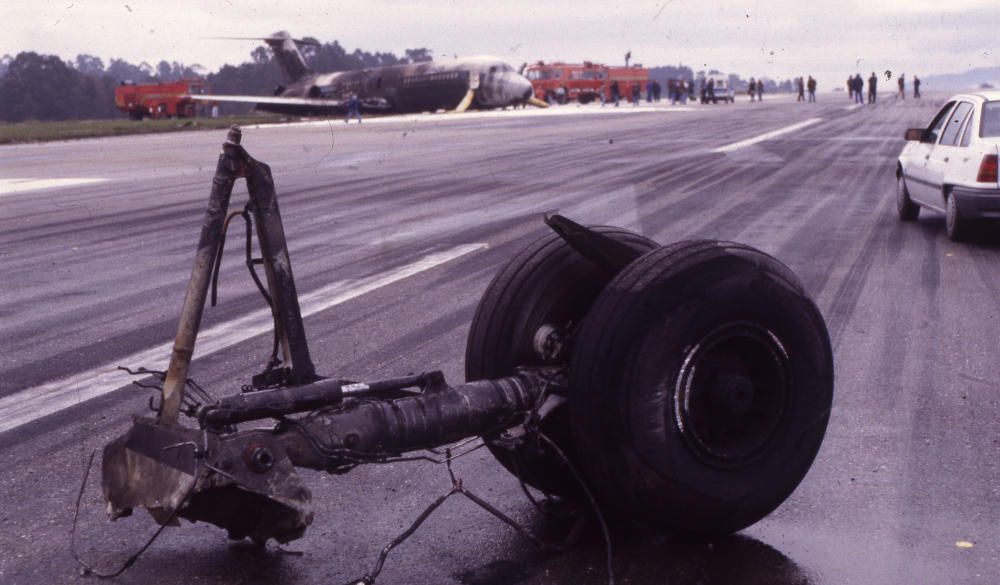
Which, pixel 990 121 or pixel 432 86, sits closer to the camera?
pixel 990 121

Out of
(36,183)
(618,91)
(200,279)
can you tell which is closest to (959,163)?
(200,279)

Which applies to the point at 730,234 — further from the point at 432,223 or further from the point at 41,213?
the point at 41,213

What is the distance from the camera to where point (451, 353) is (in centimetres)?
704

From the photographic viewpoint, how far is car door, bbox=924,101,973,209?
12078 millimetres

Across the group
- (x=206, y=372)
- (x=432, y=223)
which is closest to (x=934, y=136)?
(x=432, y=223)

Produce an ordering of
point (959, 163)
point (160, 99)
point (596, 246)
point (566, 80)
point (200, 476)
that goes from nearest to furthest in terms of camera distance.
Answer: point (200, 476), point (596, 246), point (959, 163), point (160, 99), point (566, 80)

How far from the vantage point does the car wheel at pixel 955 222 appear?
11625mm

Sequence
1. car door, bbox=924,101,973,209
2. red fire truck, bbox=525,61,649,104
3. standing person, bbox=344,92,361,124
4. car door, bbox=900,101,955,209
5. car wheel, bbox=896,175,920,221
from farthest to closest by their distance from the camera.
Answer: red fire truck, bbox=525,61,649,104, standing person, bbox=344,92,361,124, car wheel, bbox=896,175,920,221, car door, bbox=900,101,955,209, car door, bbox=924,101,973,209

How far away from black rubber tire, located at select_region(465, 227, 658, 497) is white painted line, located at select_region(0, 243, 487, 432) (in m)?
2.63

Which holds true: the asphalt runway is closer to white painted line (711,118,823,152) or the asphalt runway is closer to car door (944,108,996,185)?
car door (944,108,996,185)

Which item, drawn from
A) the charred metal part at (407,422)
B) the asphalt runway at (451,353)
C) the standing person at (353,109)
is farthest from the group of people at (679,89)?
the charred metal part at (407,422)

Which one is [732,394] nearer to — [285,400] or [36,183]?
[285,400]

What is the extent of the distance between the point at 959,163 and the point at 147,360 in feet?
27.8

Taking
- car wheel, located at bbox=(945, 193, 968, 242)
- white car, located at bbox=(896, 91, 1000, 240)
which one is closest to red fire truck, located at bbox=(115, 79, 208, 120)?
white car, located at bbox=(896, 91, 1000, 240)
